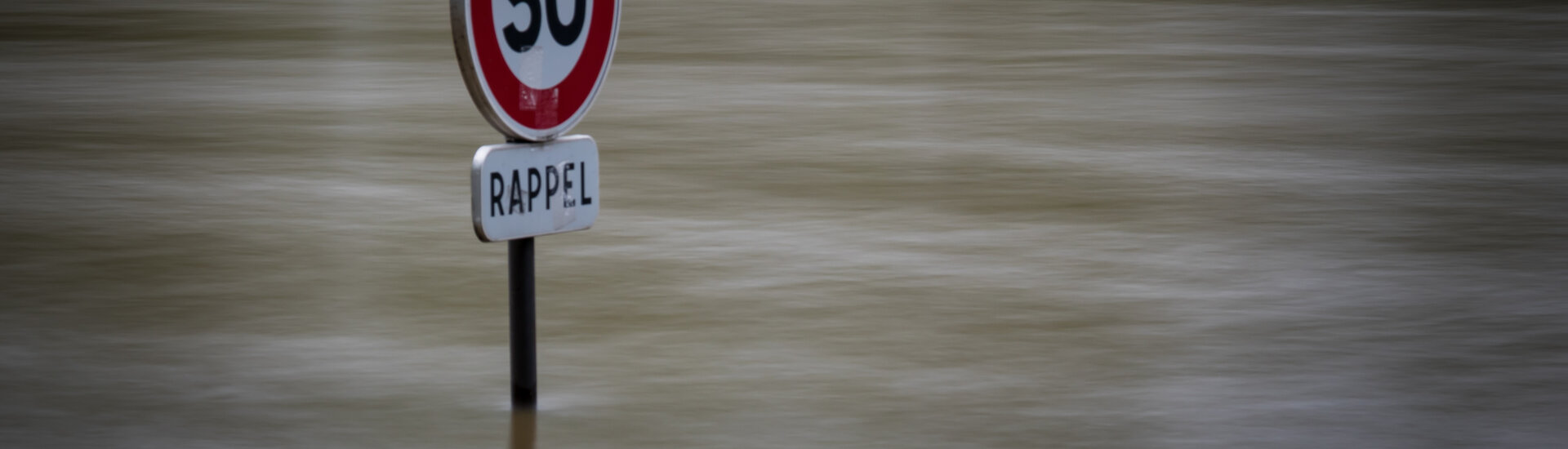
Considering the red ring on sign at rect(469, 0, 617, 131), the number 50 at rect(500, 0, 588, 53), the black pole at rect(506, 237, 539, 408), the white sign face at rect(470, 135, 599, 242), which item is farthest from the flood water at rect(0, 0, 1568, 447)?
the number 50 at rect(500, 0, 588, 53)

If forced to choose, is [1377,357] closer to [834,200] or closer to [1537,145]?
[834,200]

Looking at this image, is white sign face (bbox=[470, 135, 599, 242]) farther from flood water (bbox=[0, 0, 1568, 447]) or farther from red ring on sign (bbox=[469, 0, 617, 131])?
flood water (bbox=[0, 0, 1568, 447])

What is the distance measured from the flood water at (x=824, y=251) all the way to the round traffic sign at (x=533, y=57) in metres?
0.77

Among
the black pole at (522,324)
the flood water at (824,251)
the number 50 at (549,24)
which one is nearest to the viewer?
the number 50 at (549,24)

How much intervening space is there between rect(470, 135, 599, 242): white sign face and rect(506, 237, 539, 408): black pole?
11cm

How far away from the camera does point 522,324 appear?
3.80 metres

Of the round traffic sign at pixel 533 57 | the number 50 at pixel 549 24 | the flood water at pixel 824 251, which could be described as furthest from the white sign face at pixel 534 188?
the flood water at pixel 824 251

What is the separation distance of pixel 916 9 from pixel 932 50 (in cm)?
189

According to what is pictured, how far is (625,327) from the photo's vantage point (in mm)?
4965

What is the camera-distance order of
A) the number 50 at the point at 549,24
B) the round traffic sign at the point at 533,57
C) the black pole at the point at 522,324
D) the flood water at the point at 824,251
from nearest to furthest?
1. the round traffic sign at the point at 533,57
2. the number 50 at the point at 549,24
3. the black pole at the point at 522,324
4. the flood water at the point at 824,251

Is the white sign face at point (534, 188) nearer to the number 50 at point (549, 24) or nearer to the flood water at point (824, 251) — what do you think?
the number 50 at point (549, 24)

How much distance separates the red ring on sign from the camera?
3.32 m

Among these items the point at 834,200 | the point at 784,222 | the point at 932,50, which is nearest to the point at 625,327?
the point at 784,222

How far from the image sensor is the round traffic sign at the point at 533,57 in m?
3.30
